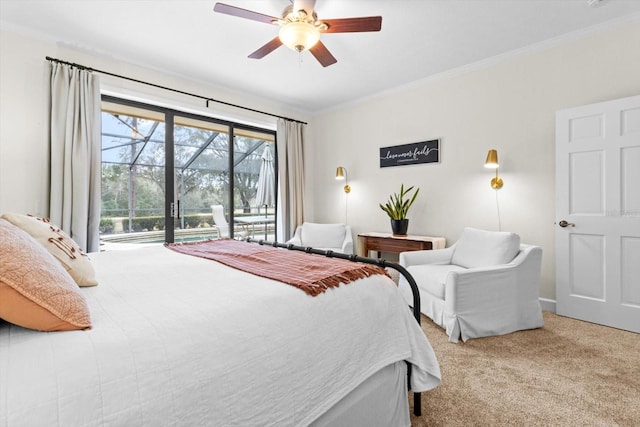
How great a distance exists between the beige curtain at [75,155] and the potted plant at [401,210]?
3.25m

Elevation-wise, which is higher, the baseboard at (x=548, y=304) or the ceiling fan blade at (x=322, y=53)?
the ceiling fan blade at (x=322, y=53)

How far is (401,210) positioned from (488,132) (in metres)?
1.30

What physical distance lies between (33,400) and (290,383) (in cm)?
62

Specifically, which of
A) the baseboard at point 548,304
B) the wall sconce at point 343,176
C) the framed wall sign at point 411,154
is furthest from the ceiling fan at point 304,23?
the baseboard at point 548,304

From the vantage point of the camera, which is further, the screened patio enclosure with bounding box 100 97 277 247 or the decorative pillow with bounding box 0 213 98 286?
the screened patio enclosure with bounding box 100 97 277 247

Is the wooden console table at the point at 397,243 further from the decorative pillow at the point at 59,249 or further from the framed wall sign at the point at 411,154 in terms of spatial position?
the decorative pillow at the point at 59,249

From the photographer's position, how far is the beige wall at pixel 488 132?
2.85 meters

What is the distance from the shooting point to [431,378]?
56.6 inches

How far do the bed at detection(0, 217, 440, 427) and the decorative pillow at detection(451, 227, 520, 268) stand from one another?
168 centimetres

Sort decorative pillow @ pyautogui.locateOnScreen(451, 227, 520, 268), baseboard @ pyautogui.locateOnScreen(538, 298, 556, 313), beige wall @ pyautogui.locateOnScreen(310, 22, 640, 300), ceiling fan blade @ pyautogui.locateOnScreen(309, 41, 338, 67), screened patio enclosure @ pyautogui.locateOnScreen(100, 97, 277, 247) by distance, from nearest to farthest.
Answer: ceiling fan blade @ pyautogui.locateOnScreen(309, 41, 338, 67), decorative pillow @ pyautogui.locateOnScreen(451, 227, 520, 268), beige wall @ pyautogui.locateOnScreen(310, 22, 640, 300), baseboard @ pyautogui.locateOnScreen(538, 298, 556, 313), screened patio enclosure @ pyautogui.locateOnScreen(100, 97, 277, 247)

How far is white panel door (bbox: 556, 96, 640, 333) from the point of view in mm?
2553

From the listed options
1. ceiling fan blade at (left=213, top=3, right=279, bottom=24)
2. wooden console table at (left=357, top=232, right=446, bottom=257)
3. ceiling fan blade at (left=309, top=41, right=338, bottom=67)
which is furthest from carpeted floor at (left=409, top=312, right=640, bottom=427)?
ceiling fan blade at (left=213, top=3, right=279, bottom=24)

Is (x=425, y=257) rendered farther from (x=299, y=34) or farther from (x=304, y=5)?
(x=304, y=5)

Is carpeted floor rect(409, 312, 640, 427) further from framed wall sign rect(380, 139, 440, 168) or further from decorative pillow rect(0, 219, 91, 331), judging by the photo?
framed wall sign rect(380, 139, 440, 168)
